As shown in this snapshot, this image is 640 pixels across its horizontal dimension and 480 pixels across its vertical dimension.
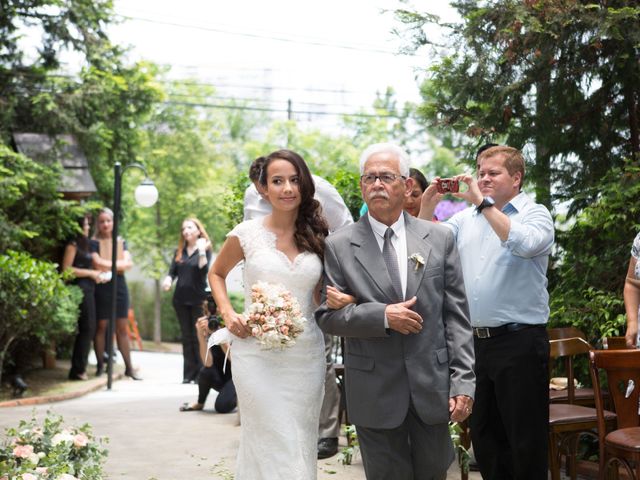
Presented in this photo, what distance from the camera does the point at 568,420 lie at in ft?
19.8

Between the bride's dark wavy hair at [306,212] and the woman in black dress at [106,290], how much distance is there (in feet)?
28.9

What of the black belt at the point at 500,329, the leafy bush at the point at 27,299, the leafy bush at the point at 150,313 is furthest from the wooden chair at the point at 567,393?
the leafy bush at the point at 150,313

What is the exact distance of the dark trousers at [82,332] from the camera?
1323cm

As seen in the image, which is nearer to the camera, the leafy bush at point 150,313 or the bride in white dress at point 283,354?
the bride in white dress at point 283,354

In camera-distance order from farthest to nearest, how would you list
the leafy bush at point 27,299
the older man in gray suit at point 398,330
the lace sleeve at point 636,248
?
the leafy bush at point 27,299 < the lace sleeve at point 636,248 < the older man in gray suit at point 398,330

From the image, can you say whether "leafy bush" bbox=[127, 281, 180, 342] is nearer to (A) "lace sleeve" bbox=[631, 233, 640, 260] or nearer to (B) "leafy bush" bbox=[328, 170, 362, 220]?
(B) "leafy bush" bbox=[328, 170, 362, 220]

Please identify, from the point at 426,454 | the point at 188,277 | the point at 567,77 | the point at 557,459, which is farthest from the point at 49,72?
the point at 426,454

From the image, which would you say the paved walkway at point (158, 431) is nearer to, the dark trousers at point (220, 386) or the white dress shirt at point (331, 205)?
the dark trousers at point (220, 386)

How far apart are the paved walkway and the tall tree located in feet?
9.67

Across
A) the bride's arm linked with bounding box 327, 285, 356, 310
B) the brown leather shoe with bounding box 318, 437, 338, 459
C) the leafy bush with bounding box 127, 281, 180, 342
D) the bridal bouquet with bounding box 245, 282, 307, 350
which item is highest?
the bride's arm linked with bounding box 327, 285, 356, 310

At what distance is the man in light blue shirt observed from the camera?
5270mm

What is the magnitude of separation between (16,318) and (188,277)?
8.31 feet

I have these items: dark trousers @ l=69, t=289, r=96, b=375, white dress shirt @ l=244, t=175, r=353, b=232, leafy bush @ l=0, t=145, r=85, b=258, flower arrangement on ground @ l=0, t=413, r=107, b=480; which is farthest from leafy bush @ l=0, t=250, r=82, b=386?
white dress shirt @ l=244, t=175, r=353, b=232

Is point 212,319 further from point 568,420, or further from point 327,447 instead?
point 568,420
